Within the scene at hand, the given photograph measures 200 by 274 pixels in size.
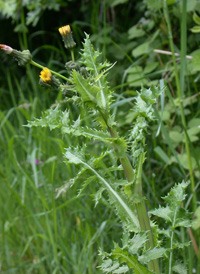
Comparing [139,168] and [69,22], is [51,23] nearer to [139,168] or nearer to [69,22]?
[69,22]

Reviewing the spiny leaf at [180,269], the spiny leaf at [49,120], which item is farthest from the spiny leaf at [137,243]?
the spiny leaf at [49,120]

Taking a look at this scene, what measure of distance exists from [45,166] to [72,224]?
1.17 feet

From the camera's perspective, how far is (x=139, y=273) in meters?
1.01

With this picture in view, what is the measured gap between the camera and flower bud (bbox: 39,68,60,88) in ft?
3.11

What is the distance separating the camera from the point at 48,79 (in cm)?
95

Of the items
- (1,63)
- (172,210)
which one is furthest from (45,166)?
(1,63)

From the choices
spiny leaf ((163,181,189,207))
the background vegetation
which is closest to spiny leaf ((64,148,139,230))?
spiny leaf ((163,181,189,207))

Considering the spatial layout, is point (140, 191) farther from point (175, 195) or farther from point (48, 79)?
point (48, 79)

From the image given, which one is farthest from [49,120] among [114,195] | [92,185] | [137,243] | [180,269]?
[92,185]

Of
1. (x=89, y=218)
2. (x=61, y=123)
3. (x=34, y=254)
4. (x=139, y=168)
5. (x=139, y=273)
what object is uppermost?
(x=61, y=123)

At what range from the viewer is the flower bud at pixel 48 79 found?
0.95 m

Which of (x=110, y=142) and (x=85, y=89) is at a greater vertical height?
(x=85, y=89)

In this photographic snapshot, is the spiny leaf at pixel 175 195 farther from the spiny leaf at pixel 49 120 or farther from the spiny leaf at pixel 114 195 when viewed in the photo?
the spiny leaf at pixel 49 120

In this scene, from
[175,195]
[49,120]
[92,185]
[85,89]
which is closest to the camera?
[85,89]
